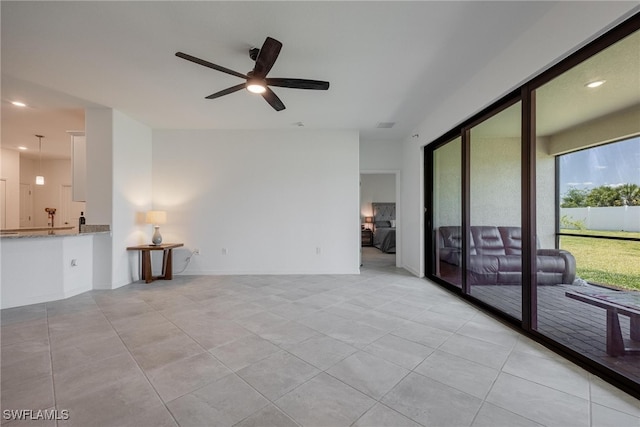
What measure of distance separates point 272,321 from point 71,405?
1613 mm

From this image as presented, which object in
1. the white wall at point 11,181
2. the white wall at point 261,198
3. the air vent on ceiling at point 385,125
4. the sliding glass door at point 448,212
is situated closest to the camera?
the sliding glass door at point 448,212

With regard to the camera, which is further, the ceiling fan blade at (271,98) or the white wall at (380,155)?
the white wall at (380,155)

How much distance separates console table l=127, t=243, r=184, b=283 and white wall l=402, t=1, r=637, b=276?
183 inches

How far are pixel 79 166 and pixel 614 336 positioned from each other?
7017 mm

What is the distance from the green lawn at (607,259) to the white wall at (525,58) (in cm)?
149

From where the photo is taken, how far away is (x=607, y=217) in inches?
81.0

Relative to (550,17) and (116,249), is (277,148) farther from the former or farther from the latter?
(550,17)

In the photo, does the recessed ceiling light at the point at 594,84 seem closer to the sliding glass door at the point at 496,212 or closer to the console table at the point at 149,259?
the sliding glass door at the point at 496,212

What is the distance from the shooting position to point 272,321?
2.85 metres

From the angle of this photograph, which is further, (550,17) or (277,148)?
(277,148)

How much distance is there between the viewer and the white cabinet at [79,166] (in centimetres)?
436

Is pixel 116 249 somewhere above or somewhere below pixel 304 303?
above

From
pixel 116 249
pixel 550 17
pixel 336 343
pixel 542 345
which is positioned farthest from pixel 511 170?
pixel 116 249

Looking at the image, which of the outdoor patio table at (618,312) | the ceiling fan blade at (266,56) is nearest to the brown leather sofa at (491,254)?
the outdoor patio table at (618,312)
